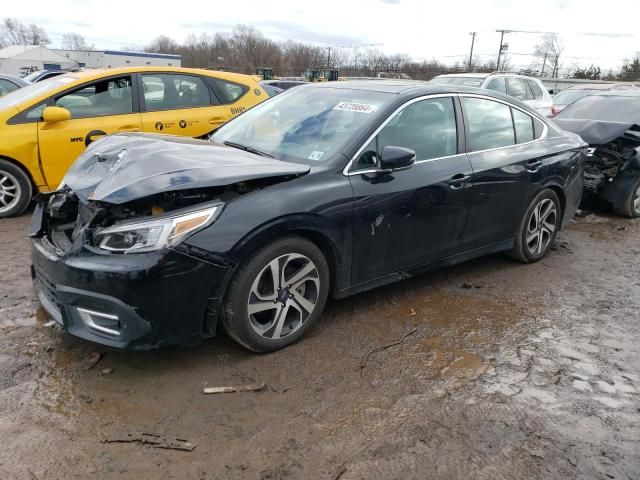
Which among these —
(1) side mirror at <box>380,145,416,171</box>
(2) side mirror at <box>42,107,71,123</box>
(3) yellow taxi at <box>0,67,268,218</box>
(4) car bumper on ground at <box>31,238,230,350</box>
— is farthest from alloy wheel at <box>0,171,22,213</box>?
(1) side mirror at <box>380,145,416,171</box>

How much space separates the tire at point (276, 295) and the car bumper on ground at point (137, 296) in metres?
0.13

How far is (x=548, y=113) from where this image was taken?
1220cm

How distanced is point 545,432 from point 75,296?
8.40 feet

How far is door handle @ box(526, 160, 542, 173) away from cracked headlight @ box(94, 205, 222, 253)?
3037 millimetres

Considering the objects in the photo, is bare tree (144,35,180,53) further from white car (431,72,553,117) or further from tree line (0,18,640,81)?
white car (431,72,553,117)

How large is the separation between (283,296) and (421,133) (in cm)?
165

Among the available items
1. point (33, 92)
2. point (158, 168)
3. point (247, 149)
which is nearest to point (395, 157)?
point (247, 149)

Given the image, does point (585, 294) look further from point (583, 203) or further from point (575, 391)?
point (583, 203)

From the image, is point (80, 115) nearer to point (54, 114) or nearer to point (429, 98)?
point (54, 114)

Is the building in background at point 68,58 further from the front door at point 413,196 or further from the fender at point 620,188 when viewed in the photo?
the front door at point 413,196

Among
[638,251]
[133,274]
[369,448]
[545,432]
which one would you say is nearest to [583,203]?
[638,251]

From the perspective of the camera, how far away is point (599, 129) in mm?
7004

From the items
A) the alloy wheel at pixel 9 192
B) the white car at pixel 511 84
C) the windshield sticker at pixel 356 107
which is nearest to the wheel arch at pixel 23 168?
the alloy wheel at pixel 9 192

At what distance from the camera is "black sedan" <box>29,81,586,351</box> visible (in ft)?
8.98
